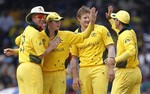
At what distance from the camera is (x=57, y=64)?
49.9 ft

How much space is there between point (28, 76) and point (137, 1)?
1444cm

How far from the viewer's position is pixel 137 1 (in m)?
28.5

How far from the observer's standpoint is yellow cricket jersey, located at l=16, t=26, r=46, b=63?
1458cm

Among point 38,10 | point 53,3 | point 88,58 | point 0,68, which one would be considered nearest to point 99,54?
point 88,58

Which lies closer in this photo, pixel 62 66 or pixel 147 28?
pixel 62 66

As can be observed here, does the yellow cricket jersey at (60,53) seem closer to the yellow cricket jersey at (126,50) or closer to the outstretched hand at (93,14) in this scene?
the outstretched hand at (93,14)

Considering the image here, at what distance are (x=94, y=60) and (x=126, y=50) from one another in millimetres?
853

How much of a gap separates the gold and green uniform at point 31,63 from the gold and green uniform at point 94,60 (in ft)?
4.87

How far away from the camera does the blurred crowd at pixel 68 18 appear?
83.8 ft

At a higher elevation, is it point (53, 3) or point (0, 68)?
point (53, 3)

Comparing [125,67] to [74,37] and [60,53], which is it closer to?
[74,37]

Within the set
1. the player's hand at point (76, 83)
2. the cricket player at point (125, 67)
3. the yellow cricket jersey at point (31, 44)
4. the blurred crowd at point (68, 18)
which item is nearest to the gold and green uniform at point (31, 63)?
the yellow cricket jersey at point (31, 44)

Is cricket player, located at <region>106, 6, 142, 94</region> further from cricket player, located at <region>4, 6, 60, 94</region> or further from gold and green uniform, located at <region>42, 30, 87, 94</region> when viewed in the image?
cricket player, located at <region>4, 6, 60, 94</region>

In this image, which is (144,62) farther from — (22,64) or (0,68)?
(22,64)
